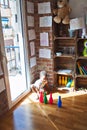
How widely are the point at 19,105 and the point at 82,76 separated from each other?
4.47 feet

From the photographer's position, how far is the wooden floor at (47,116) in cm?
214

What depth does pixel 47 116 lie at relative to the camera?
2377 millimetres

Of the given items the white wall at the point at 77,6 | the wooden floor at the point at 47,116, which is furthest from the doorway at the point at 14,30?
the white wall at the point at 77,6

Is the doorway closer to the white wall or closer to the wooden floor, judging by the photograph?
the wooden floor

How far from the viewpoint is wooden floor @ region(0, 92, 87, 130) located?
7.02 ft

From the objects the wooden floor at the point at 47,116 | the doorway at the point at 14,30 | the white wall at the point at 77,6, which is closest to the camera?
the wooden floor at the point at 47,116

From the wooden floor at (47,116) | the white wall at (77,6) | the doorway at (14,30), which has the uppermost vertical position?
the white wall at (77,6)

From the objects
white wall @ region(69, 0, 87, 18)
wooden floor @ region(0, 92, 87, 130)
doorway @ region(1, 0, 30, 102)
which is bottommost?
wooden floor @ region(0, 92, 87, 130)

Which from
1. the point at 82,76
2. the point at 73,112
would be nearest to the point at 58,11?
the point at 82,76

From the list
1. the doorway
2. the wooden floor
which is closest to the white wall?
the doorway

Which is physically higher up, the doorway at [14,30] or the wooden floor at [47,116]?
the doorway at [14,30]

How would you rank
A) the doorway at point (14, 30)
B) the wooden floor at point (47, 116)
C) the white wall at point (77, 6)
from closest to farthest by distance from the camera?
1. the wooden floor at point (47, 116)
2. the doorway at point (14, 30)
3. the white wall at point (77, 6)

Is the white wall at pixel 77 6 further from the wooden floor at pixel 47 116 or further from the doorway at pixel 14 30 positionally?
the wooden floor at pixel 47 116

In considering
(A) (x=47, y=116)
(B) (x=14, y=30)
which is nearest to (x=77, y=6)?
(B) (x=14, y=30)
